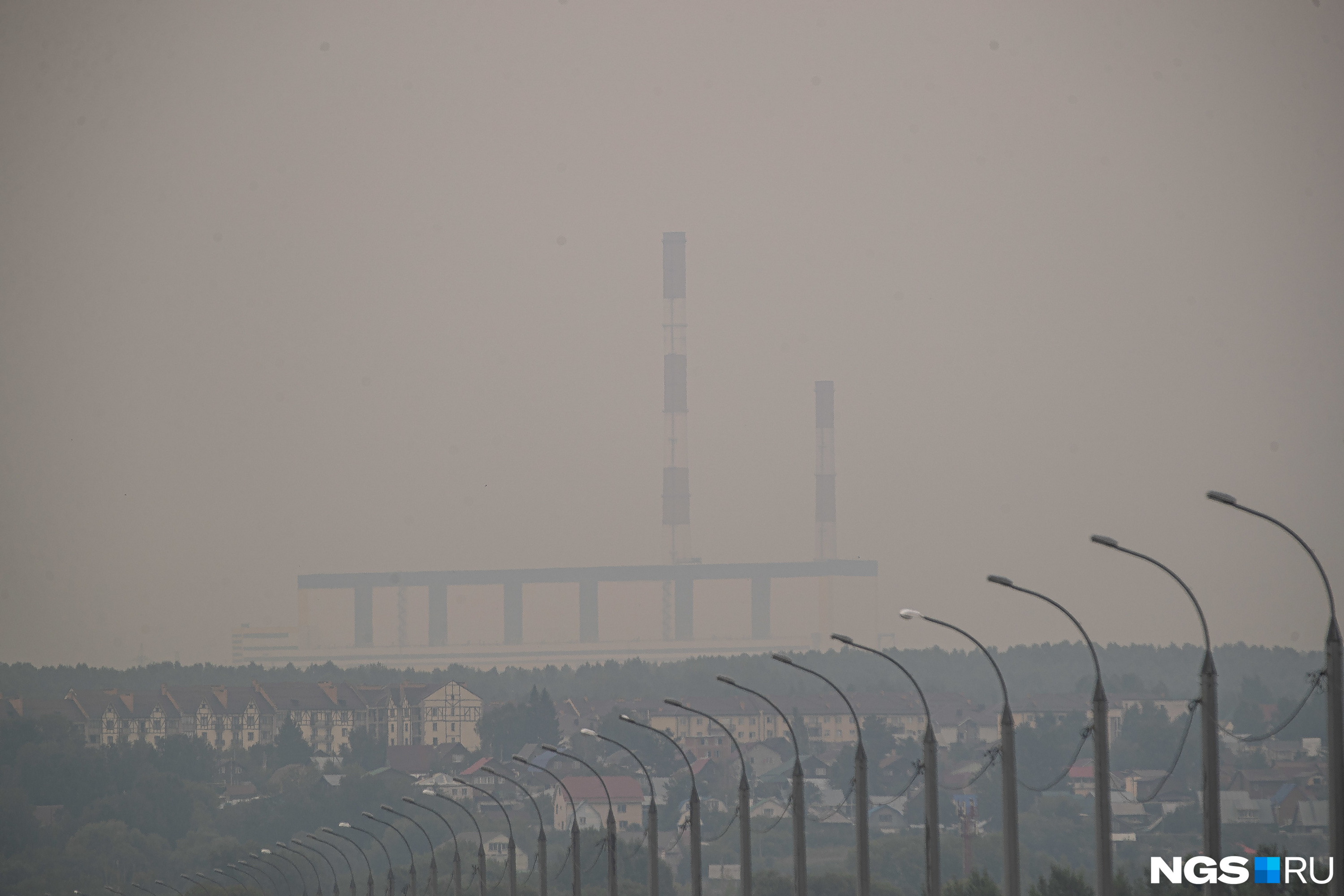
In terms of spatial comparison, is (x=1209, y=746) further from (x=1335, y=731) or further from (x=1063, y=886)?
(x=1063, y=886)

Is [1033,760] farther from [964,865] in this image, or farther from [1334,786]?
[1334,786]

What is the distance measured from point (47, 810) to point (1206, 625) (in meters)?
186

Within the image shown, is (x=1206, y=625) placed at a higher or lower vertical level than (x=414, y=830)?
higher

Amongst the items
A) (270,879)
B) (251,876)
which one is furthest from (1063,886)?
(270,879)

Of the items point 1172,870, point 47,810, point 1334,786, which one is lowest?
point 47,810

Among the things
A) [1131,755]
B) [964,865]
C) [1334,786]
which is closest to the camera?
[1334,786]

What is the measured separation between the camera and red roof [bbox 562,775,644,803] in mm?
163875

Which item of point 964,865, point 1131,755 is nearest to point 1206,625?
point 964,865

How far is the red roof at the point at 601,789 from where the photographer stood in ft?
538

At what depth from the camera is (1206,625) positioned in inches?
1027

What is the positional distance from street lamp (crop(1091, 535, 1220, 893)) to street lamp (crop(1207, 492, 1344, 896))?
1.42 metres

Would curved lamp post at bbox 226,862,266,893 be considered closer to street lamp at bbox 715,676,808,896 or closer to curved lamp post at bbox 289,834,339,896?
curved lamp post at bbox 289,834,339,896

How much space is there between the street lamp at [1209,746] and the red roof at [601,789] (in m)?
135

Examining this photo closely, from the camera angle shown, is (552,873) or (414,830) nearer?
(552,873)
